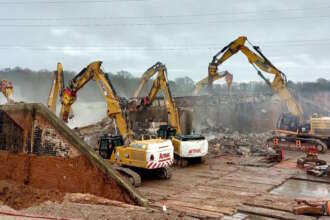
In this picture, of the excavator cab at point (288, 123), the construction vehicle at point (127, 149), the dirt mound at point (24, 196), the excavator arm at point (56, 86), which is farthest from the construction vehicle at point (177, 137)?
the dirt mound at point (24, 196)

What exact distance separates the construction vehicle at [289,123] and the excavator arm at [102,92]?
34.4 feet

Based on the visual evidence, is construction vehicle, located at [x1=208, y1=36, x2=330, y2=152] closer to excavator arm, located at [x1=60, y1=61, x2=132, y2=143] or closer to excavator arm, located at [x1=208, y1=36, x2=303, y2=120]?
excavator arm, located at [x1=208, y1=36, x2=303, y2=120]

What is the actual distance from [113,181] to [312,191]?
718 cm

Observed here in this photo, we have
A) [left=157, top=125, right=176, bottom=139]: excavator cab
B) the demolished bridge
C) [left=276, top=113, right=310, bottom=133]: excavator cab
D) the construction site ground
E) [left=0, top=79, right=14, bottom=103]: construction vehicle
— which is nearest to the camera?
the construction site ground

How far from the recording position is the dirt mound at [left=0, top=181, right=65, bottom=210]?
31.1 feet

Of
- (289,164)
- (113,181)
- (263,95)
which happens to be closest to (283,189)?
(289,164)

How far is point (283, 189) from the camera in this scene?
13.6 metres

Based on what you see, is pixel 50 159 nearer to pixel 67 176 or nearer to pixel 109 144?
pixel 67 176

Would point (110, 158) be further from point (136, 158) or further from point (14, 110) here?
point (14, 110)

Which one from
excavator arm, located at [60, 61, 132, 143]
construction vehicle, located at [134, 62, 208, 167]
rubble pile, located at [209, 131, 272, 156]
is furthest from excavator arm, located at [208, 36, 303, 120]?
excavator arm, located at [60, 61, 132, 143]

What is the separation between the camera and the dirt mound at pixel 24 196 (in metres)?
9.49

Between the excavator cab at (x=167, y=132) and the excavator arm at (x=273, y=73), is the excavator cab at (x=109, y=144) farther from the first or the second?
the excavator arm at (x=273, y=73)

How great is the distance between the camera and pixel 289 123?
23891 mm

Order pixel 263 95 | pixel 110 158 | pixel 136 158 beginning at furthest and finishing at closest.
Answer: pixel 263 95 < pixel 110 158 < pixel 136 158
